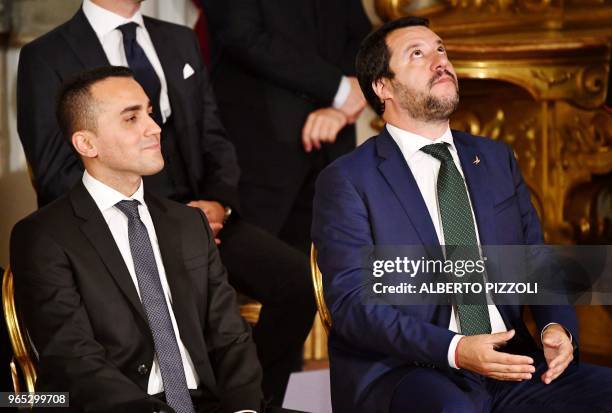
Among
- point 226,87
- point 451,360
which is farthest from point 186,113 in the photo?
point 451,360

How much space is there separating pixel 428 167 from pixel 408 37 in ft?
1.13

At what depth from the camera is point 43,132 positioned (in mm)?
3152

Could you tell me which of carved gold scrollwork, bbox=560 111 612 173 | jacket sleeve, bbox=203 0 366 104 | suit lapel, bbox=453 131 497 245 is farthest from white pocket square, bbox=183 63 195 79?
carved gold scrollwork, bbox=560 111 612 173

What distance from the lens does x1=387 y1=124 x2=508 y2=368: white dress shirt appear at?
102 inches

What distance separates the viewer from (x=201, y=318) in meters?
2.60

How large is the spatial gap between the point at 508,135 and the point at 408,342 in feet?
6.88

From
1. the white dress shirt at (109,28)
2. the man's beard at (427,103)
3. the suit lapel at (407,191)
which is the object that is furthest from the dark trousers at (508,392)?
the white dress shirt at (109,28)

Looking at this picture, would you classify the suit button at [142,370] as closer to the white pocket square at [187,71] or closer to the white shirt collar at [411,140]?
the white shirt collar at [411,140]

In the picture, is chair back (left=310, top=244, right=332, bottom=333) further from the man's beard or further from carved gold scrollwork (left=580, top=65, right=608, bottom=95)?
carved gold scrollwork (left=580, top=65, right=608, bottom=95)

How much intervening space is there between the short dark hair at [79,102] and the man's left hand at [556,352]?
3.91ft

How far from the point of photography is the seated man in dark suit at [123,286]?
238cm

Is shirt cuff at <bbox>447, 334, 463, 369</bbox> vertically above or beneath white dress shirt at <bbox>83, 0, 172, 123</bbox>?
beneath

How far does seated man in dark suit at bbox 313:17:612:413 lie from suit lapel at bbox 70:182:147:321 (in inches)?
17.9

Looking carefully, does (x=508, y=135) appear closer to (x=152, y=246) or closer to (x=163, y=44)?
(x=163, y=44)
